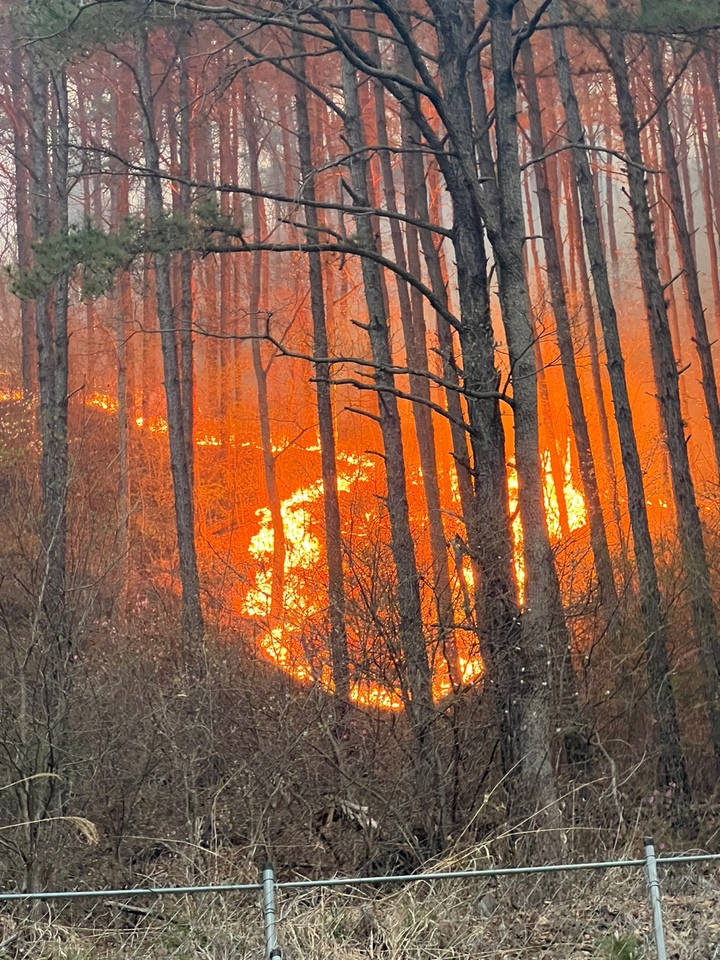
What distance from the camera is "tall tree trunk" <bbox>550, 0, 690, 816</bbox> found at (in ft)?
41.9

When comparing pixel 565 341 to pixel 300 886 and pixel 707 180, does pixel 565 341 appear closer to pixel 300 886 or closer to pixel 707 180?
pixel 300 886

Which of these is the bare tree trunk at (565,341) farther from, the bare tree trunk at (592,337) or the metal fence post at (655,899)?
the metal fence post at (655,899)

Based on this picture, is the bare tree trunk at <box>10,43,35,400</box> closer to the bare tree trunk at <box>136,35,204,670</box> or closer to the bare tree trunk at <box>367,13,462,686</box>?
the bare tree trunk at <box>136,35,204,670</box>

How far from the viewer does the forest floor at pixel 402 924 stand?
632 centimetres

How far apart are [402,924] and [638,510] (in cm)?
879

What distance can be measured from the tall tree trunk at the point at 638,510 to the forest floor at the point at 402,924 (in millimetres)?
4748

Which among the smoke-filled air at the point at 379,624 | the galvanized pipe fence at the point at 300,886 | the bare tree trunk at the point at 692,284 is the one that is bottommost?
the galvanized pipe fence at the point at 300,886

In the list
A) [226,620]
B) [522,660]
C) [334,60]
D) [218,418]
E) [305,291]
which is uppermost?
[334,60]

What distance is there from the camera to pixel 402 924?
262 inches

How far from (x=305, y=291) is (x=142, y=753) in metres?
23.4

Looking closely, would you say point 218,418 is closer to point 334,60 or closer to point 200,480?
point 200,480

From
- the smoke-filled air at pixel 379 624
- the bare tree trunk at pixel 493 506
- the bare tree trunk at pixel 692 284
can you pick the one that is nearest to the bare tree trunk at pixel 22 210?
the smoke-filled air at pixel 379 624

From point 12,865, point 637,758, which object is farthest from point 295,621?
point 637,758

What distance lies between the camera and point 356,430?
99.2 ft
